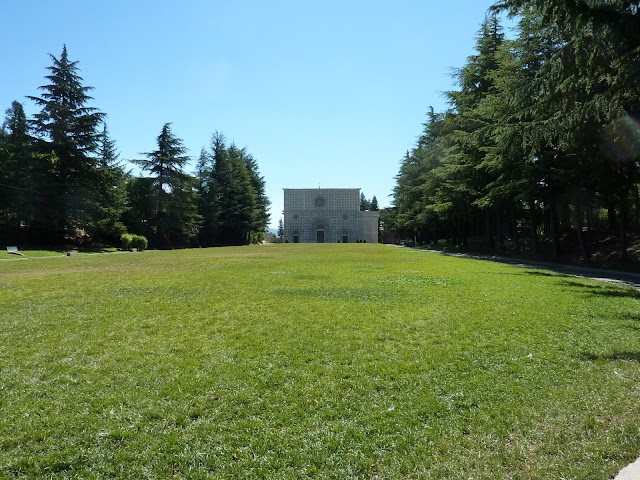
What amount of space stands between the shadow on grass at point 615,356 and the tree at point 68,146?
3774 cm

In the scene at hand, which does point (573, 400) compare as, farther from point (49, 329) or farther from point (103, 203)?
point (103, 203)

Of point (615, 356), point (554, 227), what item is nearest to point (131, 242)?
point (554, 227)

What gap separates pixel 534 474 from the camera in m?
2.64

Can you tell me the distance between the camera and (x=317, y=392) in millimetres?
3842

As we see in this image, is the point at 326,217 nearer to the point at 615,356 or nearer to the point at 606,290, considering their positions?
the point at 606,290

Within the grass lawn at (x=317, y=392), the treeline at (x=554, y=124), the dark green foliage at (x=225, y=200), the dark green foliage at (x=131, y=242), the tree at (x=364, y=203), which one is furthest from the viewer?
the tree at (x=364, y=203)

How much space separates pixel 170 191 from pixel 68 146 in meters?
13.0

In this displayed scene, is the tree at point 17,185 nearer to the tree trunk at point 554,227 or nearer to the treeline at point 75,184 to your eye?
the treeline at point 75,184

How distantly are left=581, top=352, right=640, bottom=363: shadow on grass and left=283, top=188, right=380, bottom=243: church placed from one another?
87.6 meters

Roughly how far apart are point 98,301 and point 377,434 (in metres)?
7.40

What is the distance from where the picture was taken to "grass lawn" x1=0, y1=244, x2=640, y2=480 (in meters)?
2.78

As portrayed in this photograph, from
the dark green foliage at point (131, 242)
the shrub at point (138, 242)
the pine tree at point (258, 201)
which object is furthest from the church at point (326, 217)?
the dark green foliage at point (131, 242)

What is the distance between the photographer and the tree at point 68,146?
35031mm

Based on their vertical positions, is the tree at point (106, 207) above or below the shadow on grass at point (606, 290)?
above
